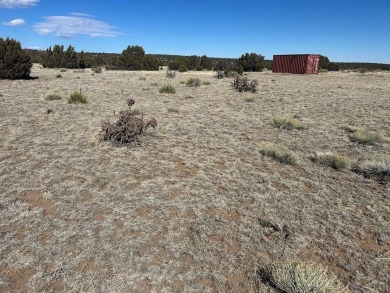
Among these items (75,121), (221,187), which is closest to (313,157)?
(221,187)

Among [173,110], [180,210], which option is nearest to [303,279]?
[180,210]

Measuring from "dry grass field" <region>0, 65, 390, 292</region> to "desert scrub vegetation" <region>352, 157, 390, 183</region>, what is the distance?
192mm

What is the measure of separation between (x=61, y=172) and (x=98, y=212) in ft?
6.22

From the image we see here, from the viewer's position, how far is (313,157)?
8383 mm

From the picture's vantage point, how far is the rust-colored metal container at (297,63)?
39.6 m

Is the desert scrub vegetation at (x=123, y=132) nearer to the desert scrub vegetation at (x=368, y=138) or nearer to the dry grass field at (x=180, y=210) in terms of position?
the dry grass field at (x=180, y=210)

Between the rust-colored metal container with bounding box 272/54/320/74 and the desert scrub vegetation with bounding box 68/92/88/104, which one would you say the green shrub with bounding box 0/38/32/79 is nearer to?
the desert scrub vegetation with bounding box 68/92/88/104

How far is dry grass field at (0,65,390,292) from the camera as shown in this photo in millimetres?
4148

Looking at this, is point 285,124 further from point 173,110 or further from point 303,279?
point 303,279

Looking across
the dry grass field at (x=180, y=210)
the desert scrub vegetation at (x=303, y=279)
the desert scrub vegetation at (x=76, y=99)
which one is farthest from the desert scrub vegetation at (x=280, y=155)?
the desert scrub vegetation at (x=76, y=99)

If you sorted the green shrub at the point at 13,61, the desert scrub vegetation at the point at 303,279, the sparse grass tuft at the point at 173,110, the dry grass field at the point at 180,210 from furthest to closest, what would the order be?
the green shrub at the point at 13,61 → the sparse grass tuft at the point at 173,110 → the dry grass field at the point at 180,210 → the desert scrub vegetation at the point at 303,279

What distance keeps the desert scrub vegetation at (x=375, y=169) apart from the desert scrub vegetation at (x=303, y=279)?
383cm

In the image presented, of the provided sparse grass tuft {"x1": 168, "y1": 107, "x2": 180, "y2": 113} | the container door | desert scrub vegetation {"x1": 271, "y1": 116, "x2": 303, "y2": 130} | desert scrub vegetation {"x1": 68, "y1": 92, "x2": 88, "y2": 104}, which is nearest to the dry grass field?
desert scrub vegetation {"x1": 271, "y1": 116, "x2": 303, "y2": 130}

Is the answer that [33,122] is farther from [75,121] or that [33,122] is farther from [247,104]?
[247,104]
